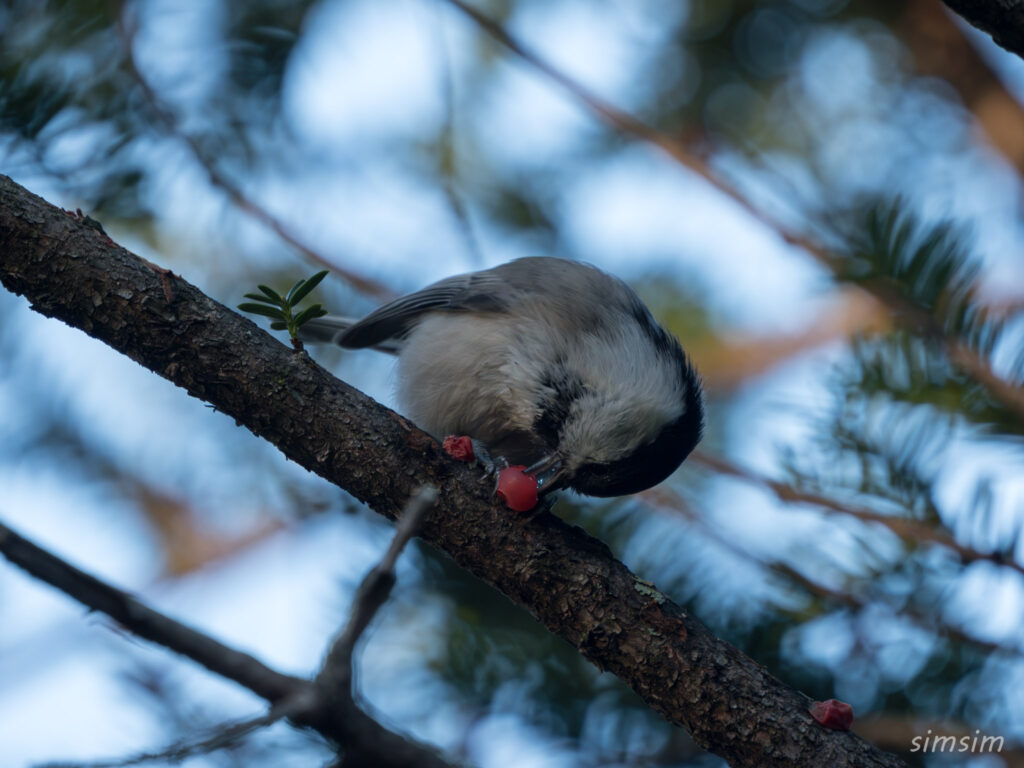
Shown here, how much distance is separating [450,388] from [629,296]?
0.51m

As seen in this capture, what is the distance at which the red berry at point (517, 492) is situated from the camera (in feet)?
4.87

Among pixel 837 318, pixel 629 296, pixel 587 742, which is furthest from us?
pixel 837 318

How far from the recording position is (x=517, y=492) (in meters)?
1.49

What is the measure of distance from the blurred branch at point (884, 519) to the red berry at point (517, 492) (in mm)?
590

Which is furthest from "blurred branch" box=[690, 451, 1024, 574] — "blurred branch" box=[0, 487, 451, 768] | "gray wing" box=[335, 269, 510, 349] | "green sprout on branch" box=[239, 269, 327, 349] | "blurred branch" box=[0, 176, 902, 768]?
"blurred branch" box=[0, 487, 451, 768]

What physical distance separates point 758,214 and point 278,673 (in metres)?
1.65

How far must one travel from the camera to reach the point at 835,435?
171 cm

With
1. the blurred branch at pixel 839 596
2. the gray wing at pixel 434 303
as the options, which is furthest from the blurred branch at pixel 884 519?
the gray wing at pixel 434 303

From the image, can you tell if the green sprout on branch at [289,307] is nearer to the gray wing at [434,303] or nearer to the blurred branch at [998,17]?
the gray wing at [434,303]

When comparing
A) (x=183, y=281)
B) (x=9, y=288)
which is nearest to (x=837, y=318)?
(x=183, y=281)

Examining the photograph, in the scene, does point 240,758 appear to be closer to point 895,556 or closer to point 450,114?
point 895,556

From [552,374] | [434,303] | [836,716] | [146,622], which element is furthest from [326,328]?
[146,622]

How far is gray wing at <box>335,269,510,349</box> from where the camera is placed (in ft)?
7.30

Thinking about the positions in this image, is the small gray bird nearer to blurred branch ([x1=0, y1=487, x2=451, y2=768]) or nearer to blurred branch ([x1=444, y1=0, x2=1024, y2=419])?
blurred branch ([x1=444, y1=0, x2=1024, y2=419])
